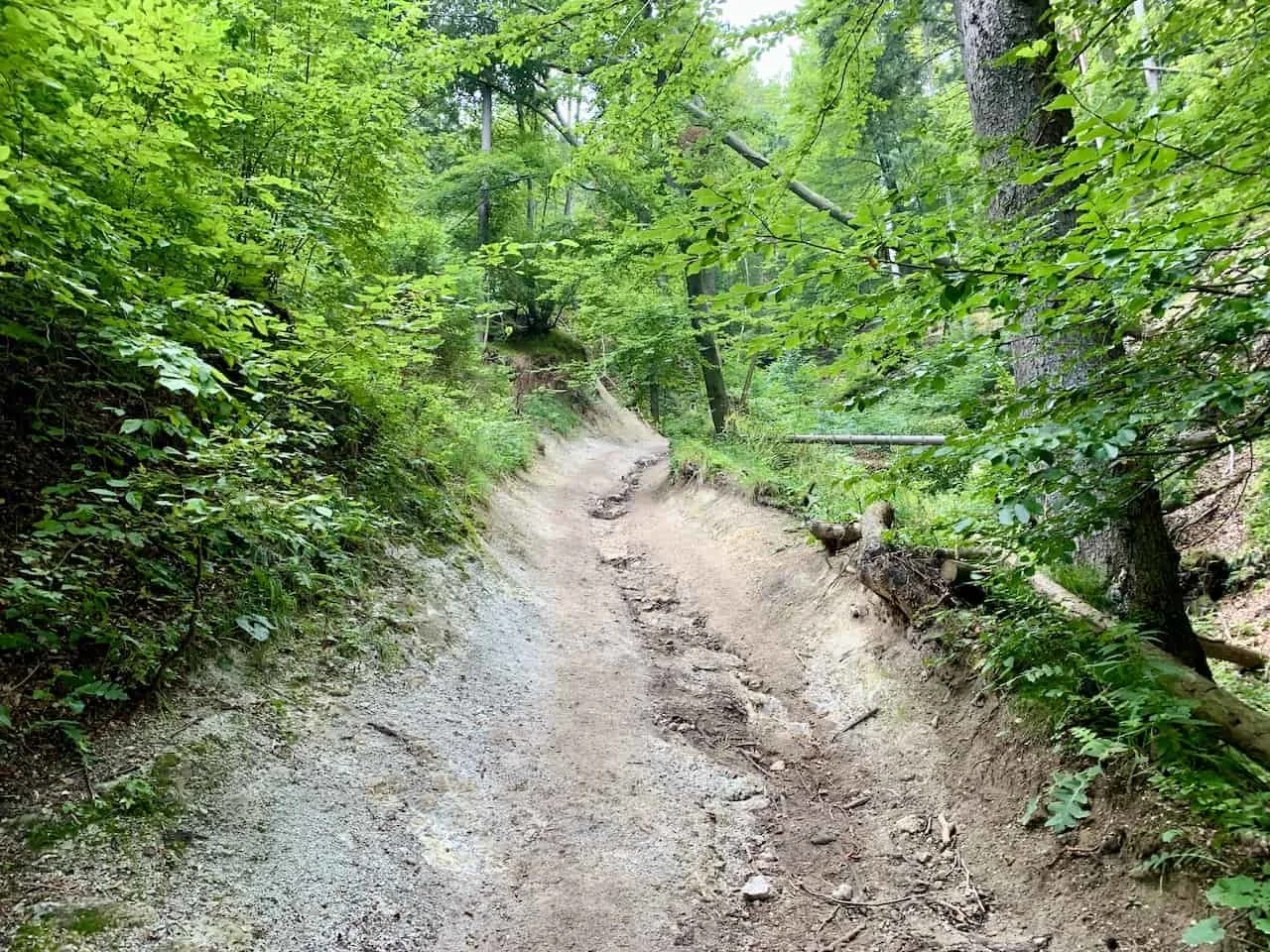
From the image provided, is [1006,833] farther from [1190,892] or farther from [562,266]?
[562,266]

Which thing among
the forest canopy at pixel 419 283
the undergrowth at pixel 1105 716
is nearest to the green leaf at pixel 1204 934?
the undergrowth at pixel 1105 716

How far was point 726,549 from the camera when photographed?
30.3ft

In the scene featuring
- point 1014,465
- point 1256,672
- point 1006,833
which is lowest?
point 1006,833

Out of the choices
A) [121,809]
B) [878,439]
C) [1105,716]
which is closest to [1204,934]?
[1105,716]

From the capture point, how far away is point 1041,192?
3.96 m

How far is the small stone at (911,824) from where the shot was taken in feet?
13.1

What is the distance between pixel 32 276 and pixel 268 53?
13.6 ft

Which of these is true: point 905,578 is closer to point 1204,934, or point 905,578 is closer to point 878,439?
point 1204,934

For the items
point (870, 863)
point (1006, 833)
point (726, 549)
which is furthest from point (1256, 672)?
point (726, 549)

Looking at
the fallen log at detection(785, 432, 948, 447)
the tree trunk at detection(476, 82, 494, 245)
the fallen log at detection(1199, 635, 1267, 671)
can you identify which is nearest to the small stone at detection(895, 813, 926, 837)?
the fallen log at detection(1199, 635, 1267, 671)

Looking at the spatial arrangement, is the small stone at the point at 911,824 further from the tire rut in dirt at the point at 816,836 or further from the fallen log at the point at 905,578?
the fallen log at the point at 905,578

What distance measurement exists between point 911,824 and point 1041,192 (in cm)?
405

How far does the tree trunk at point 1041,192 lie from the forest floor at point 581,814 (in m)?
1.23

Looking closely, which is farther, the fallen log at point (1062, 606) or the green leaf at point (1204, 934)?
the fallen log at point (1062, 606)
